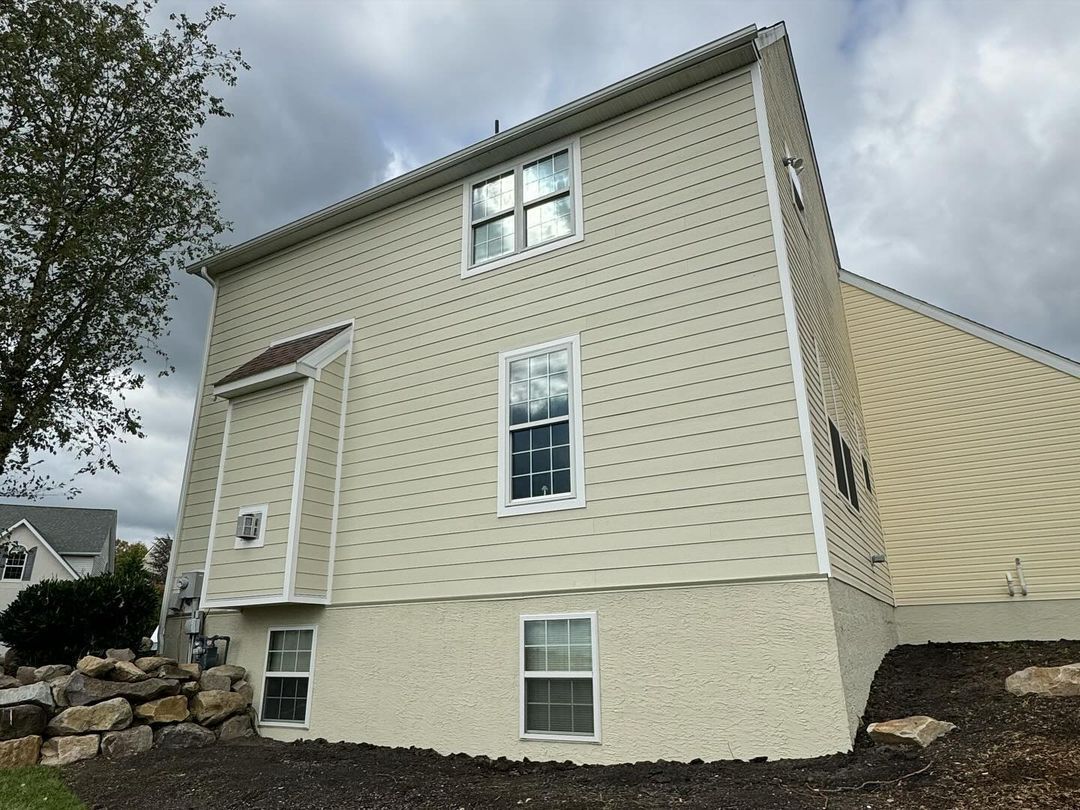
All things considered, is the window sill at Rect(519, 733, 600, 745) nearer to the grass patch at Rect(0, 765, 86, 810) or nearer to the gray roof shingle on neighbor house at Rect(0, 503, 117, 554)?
the grass patch at Rect(0, 765, 86, 810)

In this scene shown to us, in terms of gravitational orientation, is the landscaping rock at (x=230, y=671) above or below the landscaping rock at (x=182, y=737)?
above

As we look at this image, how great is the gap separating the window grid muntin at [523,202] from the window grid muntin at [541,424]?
1450 mm

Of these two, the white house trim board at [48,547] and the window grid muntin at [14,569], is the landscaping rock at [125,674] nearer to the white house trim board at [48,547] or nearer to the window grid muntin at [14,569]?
the window grid muntin at [14,569]

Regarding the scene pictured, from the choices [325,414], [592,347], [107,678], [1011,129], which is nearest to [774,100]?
[592,347]

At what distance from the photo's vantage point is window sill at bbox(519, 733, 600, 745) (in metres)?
5.78

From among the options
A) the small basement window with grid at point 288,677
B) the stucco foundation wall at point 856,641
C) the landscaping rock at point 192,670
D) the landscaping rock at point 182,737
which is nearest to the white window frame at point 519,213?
the stucco foundation wall at point 856,641

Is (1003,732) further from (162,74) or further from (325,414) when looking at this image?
(162,74)

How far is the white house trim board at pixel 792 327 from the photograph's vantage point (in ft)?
17.8

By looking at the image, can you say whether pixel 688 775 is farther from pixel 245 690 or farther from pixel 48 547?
pixel 48 547

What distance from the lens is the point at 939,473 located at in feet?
33.2

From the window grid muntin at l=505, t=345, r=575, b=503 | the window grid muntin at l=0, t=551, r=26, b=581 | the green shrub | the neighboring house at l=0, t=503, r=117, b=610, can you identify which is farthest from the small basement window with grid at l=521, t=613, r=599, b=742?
the window grid muntin at l=0, t=551, r=26, b=581

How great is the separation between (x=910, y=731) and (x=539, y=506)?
3.59 m

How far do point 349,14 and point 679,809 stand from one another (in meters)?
10.0

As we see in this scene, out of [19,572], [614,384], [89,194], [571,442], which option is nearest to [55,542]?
[19,572]
